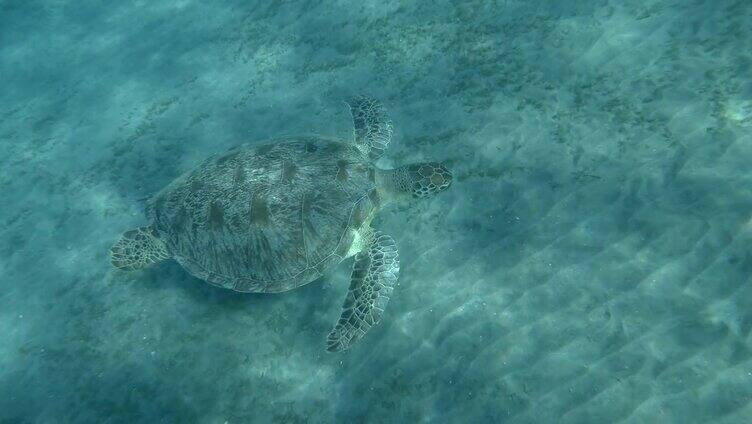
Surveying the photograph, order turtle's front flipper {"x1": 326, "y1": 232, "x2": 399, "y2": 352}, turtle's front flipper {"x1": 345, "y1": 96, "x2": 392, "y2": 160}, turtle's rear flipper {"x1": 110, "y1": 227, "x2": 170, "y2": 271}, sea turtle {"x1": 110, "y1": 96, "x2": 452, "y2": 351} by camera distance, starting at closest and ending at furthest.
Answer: turtle's front flipper {"x1": 326, "y1": 232, "x2": 399, "y2": 352} → sea turtle {"x1": 110, "y1": 96, "x2": 452, "y2": 351} → turtle's rear flipper {"x1": 110, "y1": 227, "x2": 170, "y2": 271} → turtle's front flipper {"x1": 345, "y1": 96, "x2": 392, "y2": 160}

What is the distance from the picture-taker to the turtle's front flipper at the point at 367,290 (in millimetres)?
4137

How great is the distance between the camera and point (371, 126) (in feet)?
18.1

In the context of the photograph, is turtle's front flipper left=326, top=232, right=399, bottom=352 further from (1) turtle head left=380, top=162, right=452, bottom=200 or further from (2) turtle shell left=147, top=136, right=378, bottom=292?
(1) turtle head left=380, top=162, right=452, bottom=200

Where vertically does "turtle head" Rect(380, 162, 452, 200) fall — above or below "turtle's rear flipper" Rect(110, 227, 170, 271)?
above

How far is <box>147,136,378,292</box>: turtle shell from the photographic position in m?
4.37

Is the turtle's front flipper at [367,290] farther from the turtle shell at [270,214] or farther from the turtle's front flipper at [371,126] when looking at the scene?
the turtle's front flipper at [371,126]

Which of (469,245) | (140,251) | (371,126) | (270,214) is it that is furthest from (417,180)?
(140,251)

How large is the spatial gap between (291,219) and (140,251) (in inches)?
86.8

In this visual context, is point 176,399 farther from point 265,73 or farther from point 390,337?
point 265,73

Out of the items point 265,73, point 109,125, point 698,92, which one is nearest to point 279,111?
point 265,73

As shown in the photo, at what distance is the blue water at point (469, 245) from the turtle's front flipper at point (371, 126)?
24 centimetres

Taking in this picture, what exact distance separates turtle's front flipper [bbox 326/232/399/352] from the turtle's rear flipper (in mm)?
2418

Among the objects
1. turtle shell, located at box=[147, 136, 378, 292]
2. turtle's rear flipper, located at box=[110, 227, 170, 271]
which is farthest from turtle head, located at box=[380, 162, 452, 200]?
turtle's rear flipper, located at box=[110, 227, 170, 271]

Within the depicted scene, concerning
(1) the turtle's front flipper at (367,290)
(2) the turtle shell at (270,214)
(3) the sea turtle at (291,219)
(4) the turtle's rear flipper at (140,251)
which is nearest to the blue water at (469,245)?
(1) the turtle's front flipper at (367,290)
